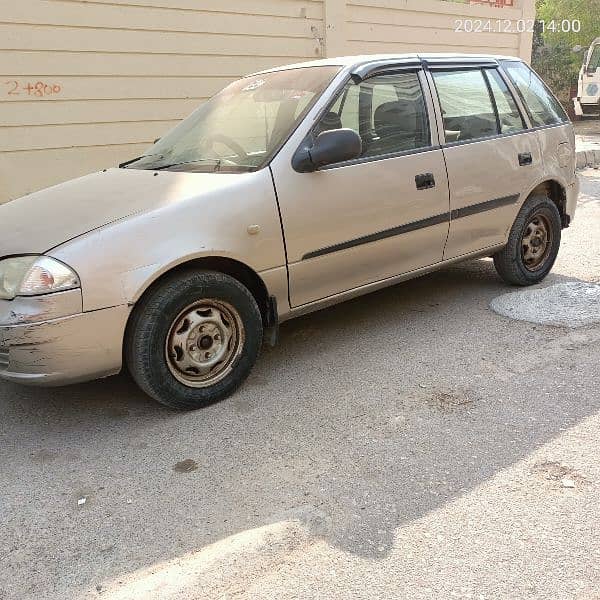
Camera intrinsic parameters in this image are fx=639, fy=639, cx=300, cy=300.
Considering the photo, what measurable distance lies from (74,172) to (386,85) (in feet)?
14.2

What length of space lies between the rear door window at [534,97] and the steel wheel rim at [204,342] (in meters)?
2.95

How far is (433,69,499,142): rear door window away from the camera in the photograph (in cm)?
428

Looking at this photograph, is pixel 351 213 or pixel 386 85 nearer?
pixel 351 213

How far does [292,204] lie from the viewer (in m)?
3.46

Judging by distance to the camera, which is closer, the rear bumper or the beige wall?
the rear bumper

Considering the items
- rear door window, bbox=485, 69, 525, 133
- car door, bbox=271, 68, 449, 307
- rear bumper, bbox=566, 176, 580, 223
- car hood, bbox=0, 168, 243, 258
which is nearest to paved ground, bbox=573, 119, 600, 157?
rear bumper, bbox=566, 176, 580, 223

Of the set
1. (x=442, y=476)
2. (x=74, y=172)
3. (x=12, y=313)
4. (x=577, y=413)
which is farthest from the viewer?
(x=74, y=172)

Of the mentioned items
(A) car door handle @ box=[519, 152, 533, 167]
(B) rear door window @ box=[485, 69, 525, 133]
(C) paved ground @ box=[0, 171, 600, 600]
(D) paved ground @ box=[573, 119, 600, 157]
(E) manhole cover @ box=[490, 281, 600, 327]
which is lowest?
(C) paved ground @ box=[0, 171, 600, 600]

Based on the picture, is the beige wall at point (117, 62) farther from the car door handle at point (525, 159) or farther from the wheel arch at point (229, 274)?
the car door handle at point (525, 159)

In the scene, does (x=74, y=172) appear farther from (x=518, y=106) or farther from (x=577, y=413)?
(x=577, y=413)

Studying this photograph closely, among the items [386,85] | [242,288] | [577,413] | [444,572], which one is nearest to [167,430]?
[242,288]

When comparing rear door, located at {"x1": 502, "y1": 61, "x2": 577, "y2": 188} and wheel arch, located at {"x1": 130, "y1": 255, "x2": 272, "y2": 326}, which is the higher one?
rear door, located at {"x1": 502, "y1": 61, "x2": 577, "y2": 188}

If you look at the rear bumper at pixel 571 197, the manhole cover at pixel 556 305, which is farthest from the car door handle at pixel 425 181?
the rear bumper at pixel 571 197

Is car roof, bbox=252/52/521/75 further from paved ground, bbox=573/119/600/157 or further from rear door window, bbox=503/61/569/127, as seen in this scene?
paved ground, bbox=573/119/600/157
